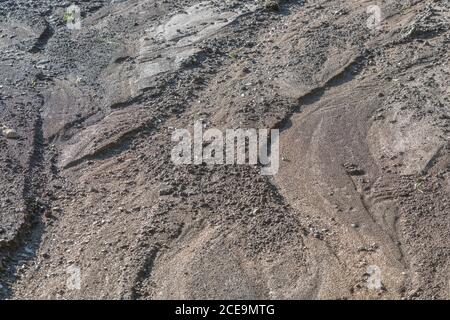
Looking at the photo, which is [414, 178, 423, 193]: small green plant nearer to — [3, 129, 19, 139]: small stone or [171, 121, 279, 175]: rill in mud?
[171, 121, 279, 175]: rill in mud

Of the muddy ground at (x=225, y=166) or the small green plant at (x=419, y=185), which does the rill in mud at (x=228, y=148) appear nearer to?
the muddy ground at (x=225, y=166)

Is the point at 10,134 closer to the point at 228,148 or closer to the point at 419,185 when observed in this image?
the point at 228,148

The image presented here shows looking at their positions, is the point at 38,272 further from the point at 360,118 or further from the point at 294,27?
the point at 294,27

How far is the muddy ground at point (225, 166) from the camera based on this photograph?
5406mm

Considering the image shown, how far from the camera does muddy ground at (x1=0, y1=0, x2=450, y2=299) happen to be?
541cm

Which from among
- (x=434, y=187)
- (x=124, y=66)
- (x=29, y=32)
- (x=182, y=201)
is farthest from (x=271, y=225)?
(x=29, y=32)

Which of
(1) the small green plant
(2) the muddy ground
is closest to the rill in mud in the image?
(2) the muddy ground

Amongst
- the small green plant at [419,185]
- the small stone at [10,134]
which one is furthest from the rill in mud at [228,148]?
the small stone at [10,134]

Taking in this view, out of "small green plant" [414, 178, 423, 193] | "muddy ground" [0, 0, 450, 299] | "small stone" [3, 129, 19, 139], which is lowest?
"small green plant" [414, 178, 423, 193]

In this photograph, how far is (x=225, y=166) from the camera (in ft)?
21.0

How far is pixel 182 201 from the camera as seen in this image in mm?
6062

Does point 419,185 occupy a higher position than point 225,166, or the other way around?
point 225,166

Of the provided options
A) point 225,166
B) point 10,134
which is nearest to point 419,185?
point 225,166

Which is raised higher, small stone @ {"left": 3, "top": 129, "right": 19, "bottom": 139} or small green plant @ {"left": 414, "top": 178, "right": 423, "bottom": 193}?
small stone @ {"left": 3, "top": 129, "right": 19, "bottom": 139}
